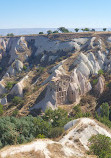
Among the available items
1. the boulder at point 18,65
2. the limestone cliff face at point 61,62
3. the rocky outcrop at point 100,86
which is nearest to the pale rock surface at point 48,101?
the limestone cliff face at point 61,62

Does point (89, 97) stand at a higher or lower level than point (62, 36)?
lower

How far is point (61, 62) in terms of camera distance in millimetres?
54281

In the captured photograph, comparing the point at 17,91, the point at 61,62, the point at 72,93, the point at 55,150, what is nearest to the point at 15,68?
the point at 17,91

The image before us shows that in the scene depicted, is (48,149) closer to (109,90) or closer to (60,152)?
(60,152)

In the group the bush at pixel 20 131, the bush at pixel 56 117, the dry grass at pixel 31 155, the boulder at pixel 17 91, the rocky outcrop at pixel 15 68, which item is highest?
the rocky outcrop at pixel 15 68

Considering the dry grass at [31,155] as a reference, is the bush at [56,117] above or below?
below

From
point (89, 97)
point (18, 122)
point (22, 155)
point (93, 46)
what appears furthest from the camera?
point (93, 46)

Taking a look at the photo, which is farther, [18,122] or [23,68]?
[23,68]

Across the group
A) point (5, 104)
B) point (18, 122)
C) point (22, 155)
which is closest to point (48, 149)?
point (22, 155)

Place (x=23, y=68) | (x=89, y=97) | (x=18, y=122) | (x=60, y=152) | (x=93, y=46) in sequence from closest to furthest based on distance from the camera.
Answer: (x=60, y=152) < (x=18, y=122) < (x=89, y=97) < (x=93, y=46) < (x=23, y=68)

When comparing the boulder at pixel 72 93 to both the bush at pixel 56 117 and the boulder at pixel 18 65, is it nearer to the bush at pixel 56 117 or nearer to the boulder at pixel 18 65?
the bush at pixel 56 117

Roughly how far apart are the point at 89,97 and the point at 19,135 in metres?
24.8

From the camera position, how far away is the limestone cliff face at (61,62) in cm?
3974

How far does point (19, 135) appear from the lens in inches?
814
